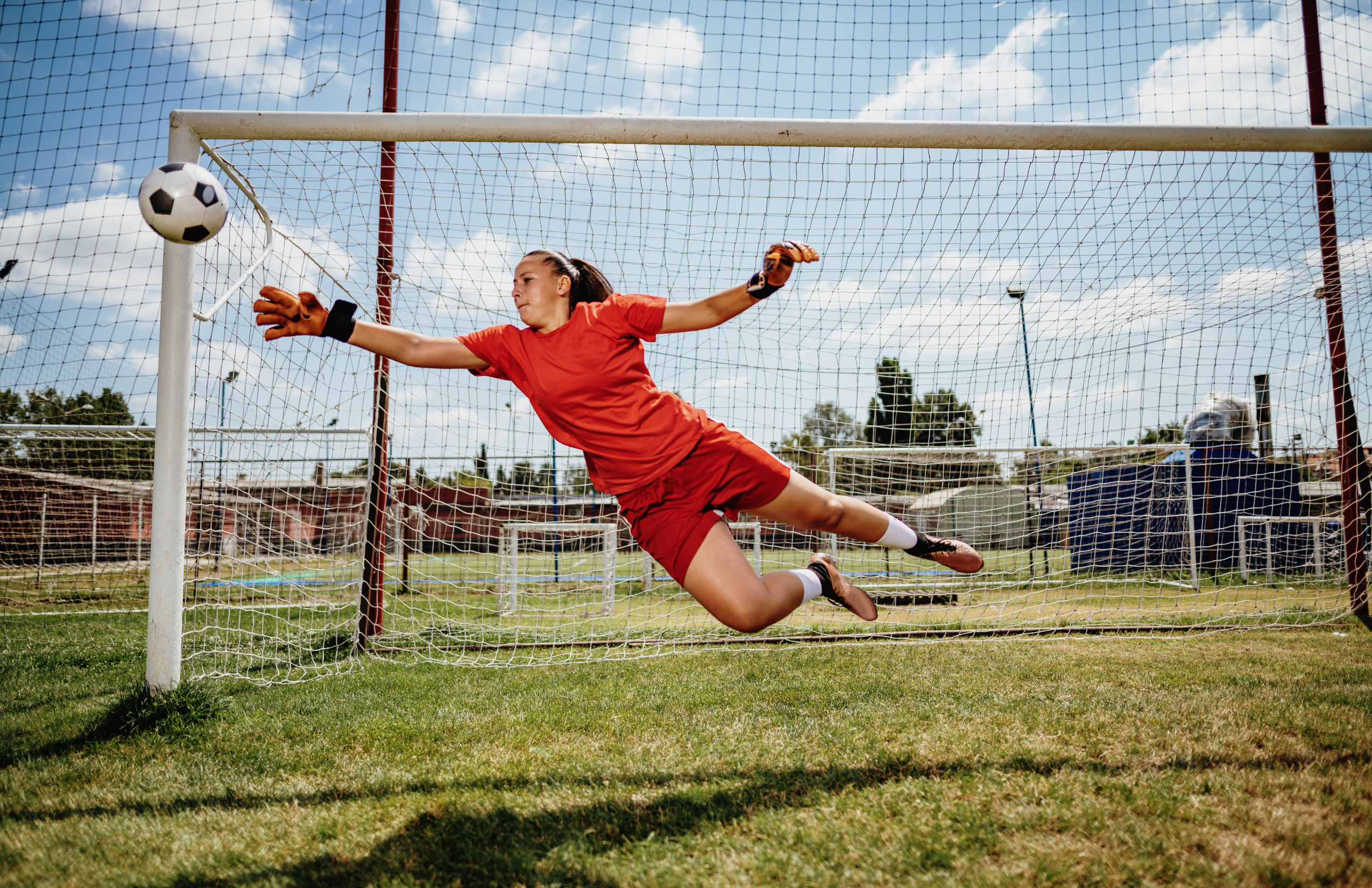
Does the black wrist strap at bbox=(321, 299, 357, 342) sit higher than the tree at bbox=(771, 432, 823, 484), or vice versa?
the black wrist strap at bbox=(321, 299, 357, 342)

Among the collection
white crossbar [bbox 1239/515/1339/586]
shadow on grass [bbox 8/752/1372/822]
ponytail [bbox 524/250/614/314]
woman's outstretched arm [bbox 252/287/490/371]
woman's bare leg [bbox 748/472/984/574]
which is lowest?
shadow on grass [bbox 8/752/1372/822]

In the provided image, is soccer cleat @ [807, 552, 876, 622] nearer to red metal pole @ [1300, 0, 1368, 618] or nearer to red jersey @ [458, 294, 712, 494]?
red jersey @ [458, 294, 712, 494]

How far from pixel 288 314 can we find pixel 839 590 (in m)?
3.19

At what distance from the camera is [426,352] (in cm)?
371

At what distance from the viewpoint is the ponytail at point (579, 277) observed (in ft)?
12.0

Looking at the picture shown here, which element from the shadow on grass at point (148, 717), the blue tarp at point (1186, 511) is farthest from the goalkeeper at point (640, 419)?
the blue tarp at point (1186, 511)

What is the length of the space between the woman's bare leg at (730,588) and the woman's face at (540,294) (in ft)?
4.31

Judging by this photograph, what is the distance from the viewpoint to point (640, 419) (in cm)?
346

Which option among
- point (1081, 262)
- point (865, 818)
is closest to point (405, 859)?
point (865, 818)

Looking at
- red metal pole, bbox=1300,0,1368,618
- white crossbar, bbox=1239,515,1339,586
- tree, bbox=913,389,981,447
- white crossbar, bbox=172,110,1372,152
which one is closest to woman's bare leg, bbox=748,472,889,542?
white crossbar, bbox=172,110,1372,152

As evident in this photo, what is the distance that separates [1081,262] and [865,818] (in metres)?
4.96

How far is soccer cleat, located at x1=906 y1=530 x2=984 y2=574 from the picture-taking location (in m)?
4.07

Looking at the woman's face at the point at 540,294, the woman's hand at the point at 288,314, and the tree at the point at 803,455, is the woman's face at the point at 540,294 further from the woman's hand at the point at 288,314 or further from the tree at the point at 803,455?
the tree at the point at 803,455

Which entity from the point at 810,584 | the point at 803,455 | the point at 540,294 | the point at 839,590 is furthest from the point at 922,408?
the point at 540,294
